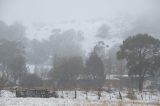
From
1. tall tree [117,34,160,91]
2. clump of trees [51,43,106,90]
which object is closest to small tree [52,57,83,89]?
clump of trees [51,43,106,90]

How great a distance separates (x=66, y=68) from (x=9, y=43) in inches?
1493

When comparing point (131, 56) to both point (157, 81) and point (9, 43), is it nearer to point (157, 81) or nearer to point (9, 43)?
point (157, 81)

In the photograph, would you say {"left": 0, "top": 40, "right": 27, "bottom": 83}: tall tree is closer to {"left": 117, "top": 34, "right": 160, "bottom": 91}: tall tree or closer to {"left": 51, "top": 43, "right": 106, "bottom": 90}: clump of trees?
{"left": 51, "top": 43, "right": 106, "bottom": 90}: clump of trees

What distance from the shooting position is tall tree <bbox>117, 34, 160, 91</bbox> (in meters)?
56.2

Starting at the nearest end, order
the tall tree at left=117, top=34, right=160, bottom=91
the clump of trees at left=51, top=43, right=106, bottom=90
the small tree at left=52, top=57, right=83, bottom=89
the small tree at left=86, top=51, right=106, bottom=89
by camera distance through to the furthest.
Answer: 1. the tall tree at left=117, top=34, right=160, bottom=91
2. the small tree at left=52, top=57, right=83, bottom=89
3. the clump of trees at left=51, top=43, right=106, bottom=90
4. the small tree at left=86, top=51, right=106, bottom=89

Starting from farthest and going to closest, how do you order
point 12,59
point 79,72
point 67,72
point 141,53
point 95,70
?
point 12,59, point 79,72, point 95,70, point 67,72, point 141,53

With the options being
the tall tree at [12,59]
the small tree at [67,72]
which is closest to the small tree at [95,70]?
the small tree at [67,72]

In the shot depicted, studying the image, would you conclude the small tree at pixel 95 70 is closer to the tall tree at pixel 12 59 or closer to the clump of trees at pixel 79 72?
the clump of trees at pixel 79 72

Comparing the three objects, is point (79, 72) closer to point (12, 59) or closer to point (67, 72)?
point (67, 72)

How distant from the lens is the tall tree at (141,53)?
56.2 meters

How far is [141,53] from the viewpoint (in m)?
57.0

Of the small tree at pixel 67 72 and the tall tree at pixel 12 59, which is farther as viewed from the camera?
the tall tree at pixel 12 59

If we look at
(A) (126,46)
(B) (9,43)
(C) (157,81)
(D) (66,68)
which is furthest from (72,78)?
(B) (9,43)

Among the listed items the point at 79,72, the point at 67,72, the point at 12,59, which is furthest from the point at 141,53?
the point at 12,59
